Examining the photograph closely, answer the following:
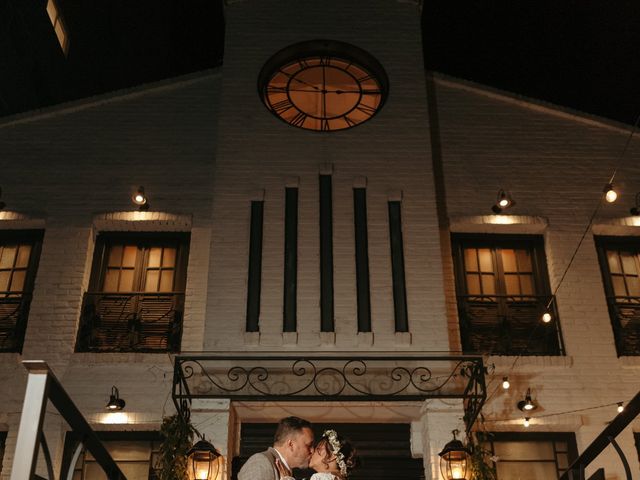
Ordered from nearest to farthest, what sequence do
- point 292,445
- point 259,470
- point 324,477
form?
point 259,470 < point 292,445 < point 324,477

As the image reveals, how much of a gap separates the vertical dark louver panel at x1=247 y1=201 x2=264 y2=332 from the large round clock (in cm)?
169

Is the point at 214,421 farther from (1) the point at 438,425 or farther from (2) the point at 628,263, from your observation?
(2) the point at 628,263

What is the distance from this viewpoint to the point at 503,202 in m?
9.27

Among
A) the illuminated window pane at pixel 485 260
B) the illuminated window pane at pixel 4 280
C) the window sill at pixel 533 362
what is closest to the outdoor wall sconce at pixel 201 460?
the window sill at pixel 533 362

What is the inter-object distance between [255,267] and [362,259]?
1226 mm

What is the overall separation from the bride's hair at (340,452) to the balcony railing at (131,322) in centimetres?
334

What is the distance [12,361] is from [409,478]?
4.61 metres

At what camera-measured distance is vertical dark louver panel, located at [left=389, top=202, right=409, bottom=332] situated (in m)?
8.27

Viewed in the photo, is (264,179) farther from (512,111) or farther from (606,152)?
(606,152)

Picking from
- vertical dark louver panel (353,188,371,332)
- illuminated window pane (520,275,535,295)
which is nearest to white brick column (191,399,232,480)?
vertical dark louver panel (353,188,371,332)

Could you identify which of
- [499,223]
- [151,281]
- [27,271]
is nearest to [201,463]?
[151,281]

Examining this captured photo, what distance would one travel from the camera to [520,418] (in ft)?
27.1

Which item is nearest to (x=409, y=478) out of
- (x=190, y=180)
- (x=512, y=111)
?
(x=190, y=180)

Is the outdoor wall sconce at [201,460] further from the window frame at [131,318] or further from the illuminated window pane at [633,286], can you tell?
the illuminated window pane at [633,286]
